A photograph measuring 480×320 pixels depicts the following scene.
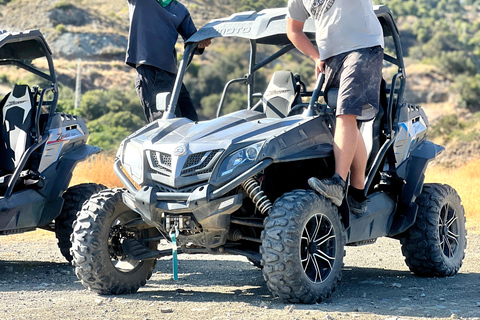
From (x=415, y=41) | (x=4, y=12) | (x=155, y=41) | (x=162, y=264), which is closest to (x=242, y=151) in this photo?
(x=155, y=41)

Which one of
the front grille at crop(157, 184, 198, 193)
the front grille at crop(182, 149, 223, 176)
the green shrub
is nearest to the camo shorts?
the front grille at crop(182, 149, 223, 176)

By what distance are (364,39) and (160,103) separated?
5.22ft

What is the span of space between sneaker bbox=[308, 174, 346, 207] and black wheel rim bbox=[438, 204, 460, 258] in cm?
174

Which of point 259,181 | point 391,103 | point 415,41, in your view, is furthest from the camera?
point 415,41

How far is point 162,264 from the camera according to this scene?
7453 mm

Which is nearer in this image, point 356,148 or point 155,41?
point 356,148

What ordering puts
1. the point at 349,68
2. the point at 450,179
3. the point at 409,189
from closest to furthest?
the point at 349,68 → the point at 409,189 → the point at 450,179

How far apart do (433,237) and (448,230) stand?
1.45 feet

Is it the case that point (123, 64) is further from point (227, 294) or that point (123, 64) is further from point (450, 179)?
point (227, 294)

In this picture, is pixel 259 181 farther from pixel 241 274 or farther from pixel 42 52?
pixel 42 52

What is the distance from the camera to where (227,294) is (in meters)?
5.63

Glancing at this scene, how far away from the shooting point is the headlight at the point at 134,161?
16.9 feet

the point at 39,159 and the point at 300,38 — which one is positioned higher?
the point at 300,38

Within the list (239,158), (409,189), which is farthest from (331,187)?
(409,189)
